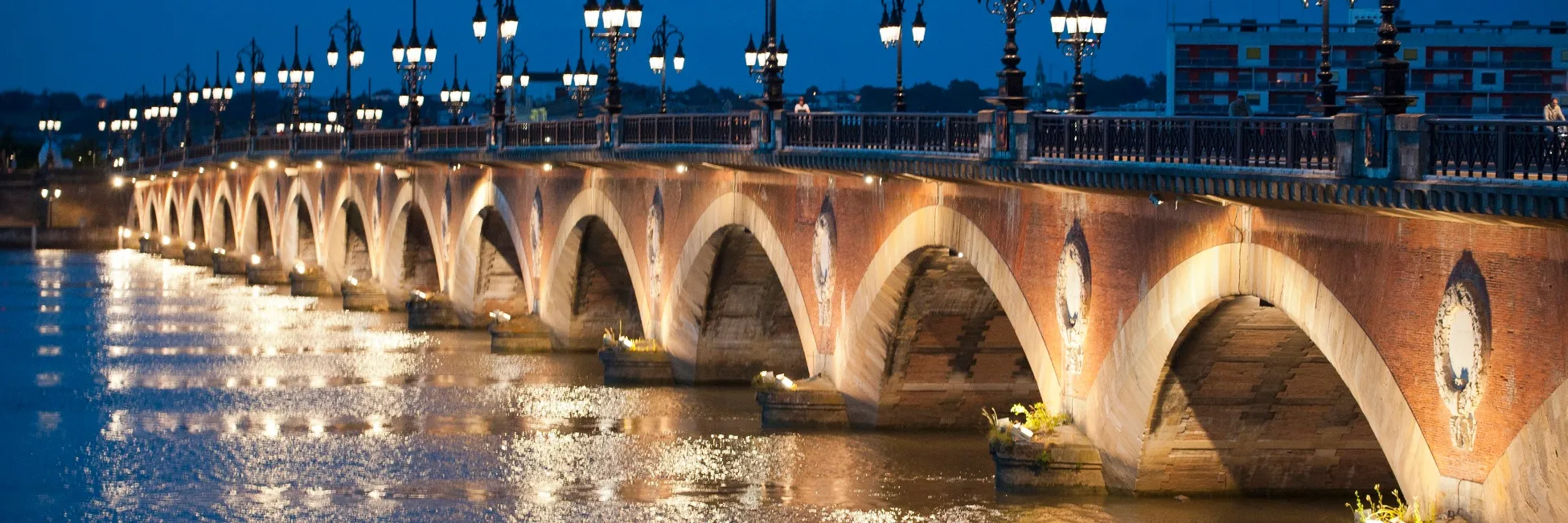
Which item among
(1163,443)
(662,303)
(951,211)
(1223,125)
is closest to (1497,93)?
(662,303)

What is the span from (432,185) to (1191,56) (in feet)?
67.3

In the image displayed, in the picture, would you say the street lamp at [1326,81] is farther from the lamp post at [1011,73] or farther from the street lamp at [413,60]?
the street lamp at [413,60]

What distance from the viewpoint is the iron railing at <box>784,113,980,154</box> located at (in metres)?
25.9

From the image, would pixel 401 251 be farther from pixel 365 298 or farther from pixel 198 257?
pixel 198 257

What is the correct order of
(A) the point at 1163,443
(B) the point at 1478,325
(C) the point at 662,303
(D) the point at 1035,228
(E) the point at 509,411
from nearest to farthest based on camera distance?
1. (B) the point at 1478,325
2. (A) the point at 1163,443
3. (D) the point at 1035,228
4. (E) the point at 509,411
5. (C) the point at 662,303

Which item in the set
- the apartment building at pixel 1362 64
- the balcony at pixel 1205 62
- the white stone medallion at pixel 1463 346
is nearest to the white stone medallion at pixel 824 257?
the apartment building at pixel 1362 64

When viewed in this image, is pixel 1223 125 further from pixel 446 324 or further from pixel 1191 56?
pixel 1191 56

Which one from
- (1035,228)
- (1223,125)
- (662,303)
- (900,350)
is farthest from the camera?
(662,303)

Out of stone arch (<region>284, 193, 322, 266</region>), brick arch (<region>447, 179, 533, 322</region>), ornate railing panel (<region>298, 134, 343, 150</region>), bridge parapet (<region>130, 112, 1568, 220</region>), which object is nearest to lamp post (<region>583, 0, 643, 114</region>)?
bridge parapet (<region>130, 112, 1568, 220</region>)

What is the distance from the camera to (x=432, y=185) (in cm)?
5547

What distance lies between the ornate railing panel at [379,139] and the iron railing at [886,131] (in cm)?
2557

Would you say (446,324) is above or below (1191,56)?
below

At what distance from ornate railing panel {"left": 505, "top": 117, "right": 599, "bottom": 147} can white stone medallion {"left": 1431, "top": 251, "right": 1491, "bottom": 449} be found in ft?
78.1

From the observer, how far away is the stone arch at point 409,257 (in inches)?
2361
